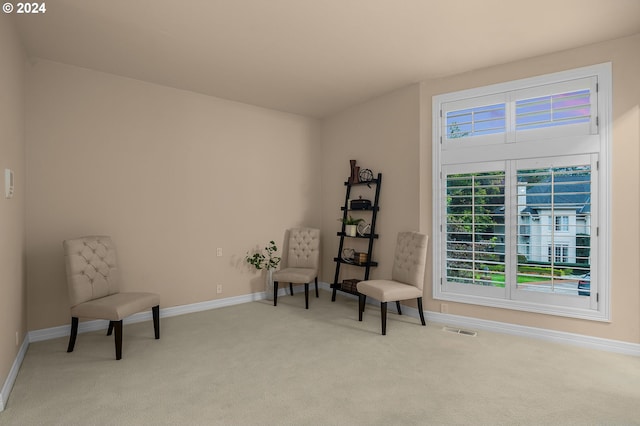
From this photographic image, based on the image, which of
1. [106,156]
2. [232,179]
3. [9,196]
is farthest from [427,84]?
[9,196]

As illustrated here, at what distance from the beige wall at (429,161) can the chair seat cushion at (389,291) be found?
1.44ft

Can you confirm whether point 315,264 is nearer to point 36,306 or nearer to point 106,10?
point 36,306

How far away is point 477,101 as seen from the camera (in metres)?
3.87

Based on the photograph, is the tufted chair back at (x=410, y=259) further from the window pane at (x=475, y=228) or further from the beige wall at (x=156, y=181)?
the beige wall at (x=156, y=181)

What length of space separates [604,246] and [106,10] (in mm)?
4736

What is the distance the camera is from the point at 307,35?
309cm

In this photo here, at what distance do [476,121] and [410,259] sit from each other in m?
1.72

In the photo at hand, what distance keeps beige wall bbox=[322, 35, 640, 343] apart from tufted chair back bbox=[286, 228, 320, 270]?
47 cm

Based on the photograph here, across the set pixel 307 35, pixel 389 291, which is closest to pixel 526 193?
pixel 389 291

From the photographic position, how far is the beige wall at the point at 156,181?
3.52 meters

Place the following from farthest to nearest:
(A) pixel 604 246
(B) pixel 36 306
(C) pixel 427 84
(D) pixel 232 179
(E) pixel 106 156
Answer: (D) pixel 232 179 < (C) pixel 427 84 < (E) pixel 106 156 < (B) pixel 36 306 < (A) pixel 604 246

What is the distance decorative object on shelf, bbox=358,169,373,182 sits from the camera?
4.88 m

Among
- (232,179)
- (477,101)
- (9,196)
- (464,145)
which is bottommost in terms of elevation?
(9,196)

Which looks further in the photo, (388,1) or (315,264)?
(315,264)
